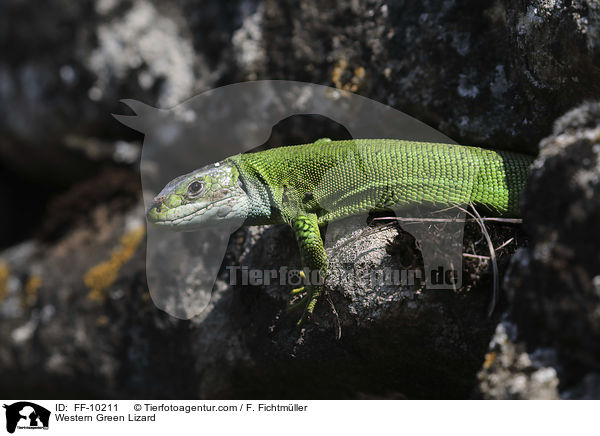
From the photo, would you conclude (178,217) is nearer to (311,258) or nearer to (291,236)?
(291,236)

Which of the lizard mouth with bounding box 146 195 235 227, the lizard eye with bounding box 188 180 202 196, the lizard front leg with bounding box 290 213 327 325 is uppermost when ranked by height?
the lizard eye with bounding box 188 180 202 196

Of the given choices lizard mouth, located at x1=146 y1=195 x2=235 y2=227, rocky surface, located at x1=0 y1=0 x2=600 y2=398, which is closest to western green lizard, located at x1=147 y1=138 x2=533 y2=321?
lizard mouth, located at x1=146 y1=195 x2=235 y2=227

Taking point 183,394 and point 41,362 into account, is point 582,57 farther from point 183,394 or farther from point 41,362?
point 41,362

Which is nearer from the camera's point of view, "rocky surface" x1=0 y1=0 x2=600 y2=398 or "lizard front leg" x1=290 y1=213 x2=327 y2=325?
"rocky surface" x1=0 y1=0 x2=600 y2=398

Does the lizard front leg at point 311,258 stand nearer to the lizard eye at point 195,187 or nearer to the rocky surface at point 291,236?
the rocky surface at point 291,236
